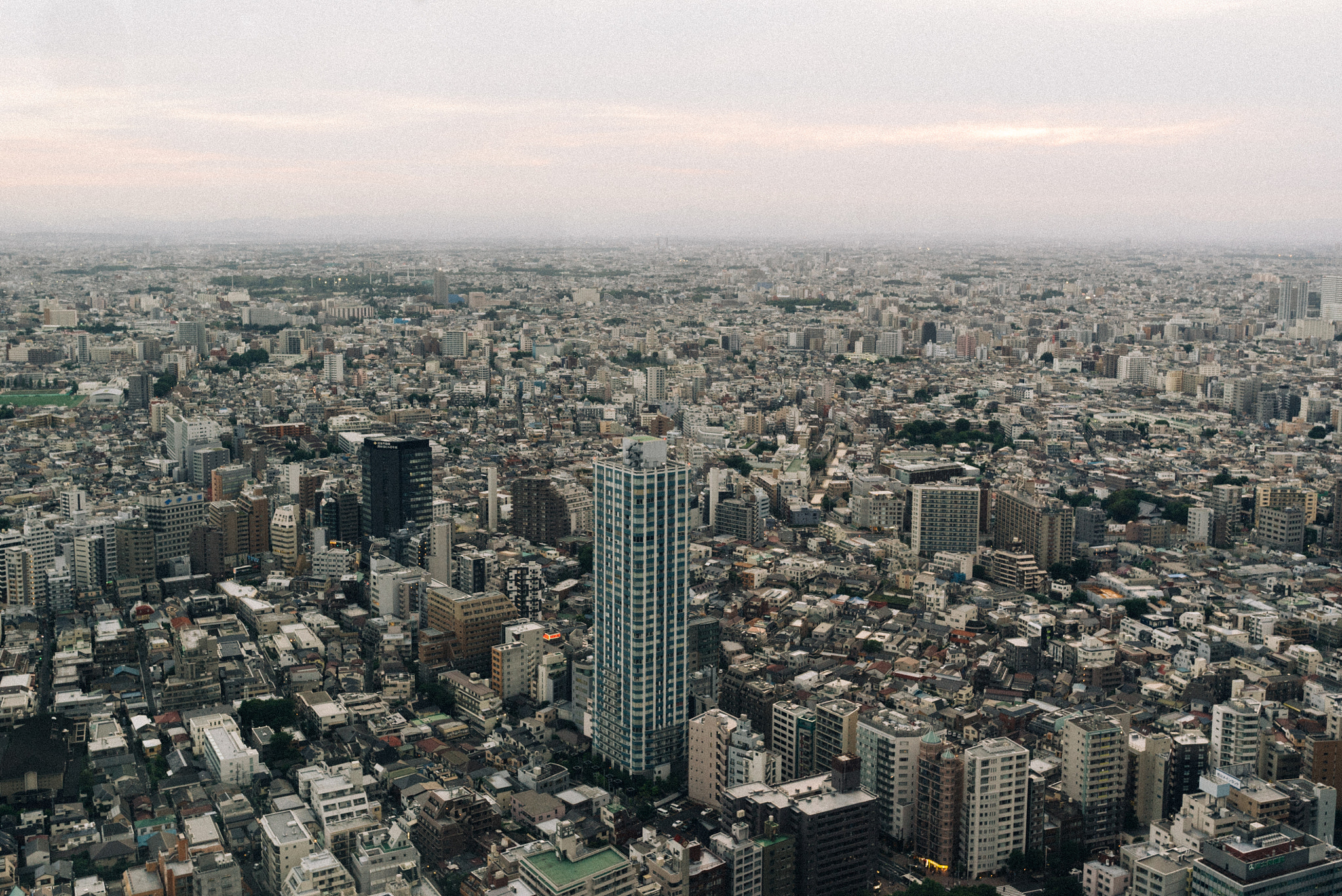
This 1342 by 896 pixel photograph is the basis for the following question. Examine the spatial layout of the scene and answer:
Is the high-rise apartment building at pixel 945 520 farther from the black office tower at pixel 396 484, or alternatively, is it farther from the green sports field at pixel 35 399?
the green sports field at pixel 35 399

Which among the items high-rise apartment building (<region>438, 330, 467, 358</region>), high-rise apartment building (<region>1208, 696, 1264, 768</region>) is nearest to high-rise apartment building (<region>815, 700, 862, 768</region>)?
high-rise apartment building (<region>1208, 696, 1264, 768</region>)

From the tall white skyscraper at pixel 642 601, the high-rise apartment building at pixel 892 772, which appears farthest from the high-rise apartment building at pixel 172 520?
the high-rise apartment building at pixel 892 772

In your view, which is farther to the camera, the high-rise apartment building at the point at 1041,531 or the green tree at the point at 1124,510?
the green tree at the point at 1124,510

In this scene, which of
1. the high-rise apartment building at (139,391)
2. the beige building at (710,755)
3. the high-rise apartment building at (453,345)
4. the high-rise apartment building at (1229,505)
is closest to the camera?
the beige building at (710,755)

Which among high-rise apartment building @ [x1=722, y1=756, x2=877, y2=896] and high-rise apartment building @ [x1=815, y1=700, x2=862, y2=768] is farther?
high-rise apartment building @ [x1=815, y1=700, x2=862, y2=768]

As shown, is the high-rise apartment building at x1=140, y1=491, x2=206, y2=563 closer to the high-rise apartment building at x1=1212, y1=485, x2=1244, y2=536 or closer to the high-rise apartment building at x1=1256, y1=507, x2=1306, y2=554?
the high-rise apartment building at x1=1212, y1=485, x2=1244, y2=536

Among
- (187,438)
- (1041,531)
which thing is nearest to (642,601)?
(1041,531)
